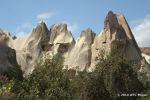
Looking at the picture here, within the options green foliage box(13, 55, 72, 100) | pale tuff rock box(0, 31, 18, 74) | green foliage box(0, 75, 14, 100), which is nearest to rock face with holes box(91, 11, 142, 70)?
pale tuff rock box(0, 31, 18, 74)

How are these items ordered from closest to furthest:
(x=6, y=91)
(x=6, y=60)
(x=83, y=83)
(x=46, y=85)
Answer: (x=6, y=91) < (x=46, y=85) < (x=83, y=83) < (x=6, y=60)

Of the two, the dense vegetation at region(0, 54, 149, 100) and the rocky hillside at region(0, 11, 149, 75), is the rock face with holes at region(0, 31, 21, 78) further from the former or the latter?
the rocky hillside at region(0, 11, 149, 75)

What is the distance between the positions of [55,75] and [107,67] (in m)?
2.31

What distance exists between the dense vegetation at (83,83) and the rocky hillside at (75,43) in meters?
15.5

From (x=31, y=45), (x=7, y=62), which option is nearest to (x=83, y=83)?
(x=7, y=62)

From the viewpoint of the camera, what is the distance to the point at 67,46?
1640 inches

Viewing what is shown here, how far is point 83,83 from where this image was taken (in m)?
19.0

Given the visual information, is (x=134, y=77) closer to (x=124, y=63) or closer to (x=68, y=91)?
(x=124, y=63)

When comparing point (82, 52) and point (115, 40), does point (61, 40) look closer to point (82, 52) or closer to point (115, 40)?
point (82, 52)

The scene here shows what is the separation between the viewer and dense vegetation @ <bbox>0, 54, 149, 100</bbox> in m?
18.0

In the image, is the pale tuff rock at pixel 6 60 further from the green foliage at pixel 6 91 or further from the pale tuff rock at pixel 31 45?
the pale tuff rock at pixel 31 45

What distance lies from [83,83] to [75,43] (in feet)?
74.6

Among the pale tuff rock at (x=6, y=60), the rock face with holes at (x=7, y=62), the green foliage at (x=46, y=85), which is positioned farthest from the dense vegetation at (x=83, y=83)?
the pale tuff rock at (x=6, y=60)

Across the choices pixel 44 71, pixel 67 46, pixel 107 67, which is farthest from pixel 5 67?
pixel 67 46
